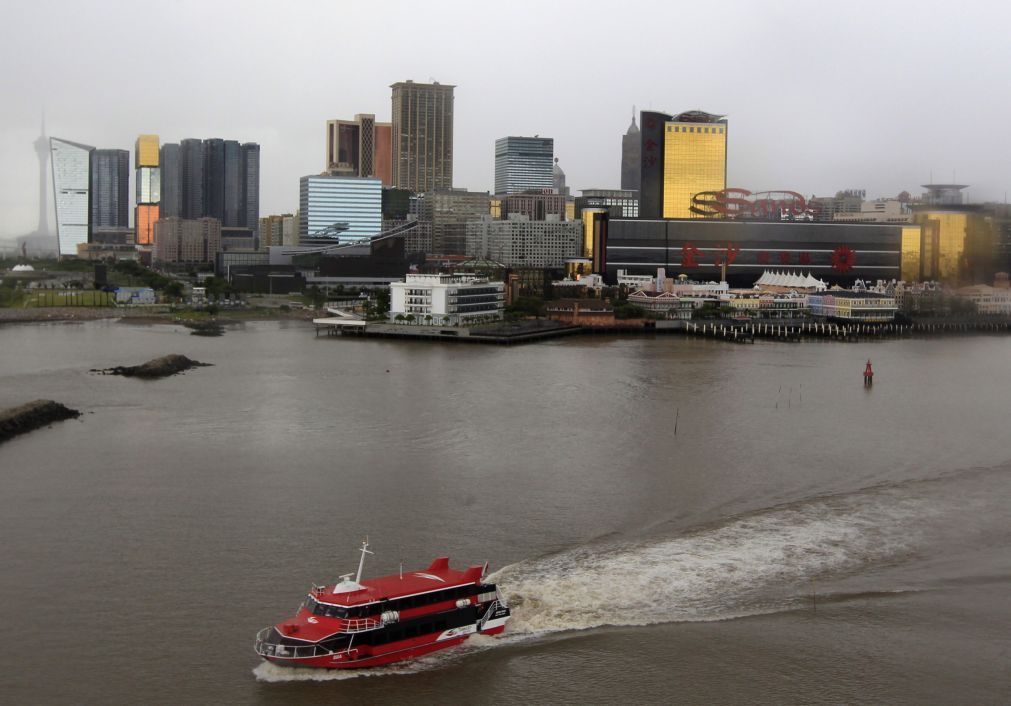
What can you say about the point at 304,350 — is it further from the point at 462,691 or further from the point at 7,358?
the point at 462,691

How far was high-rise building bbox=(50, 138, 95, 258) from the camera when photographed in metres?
47.5

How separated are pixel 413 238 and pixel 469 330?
96.3 ft

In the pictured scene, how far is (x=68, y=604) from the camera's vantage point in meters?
4.64

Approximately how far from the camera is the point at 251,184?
62812 mm

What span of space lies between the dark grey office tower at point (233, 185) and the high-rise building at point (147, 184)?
12.5ft

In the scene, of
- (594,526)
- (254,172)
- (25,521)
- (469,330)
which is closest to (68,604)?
(25,521)

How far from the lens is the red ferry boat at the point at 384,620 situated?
4.11m

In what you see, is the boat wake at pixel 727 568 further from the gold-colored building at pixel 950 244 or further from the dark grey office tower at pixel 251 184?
the dark grey office tower at pixel 251 184

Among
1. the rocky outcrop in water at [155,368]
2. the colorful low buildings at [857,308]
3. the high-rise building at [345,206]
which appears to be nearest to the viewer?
the rocky outcrop in water at [155,368]

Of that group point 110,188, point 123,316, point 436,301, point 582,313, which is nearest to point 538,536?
point 436,301

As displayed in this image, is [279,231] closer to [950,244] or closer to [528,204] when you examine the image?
[528,204]

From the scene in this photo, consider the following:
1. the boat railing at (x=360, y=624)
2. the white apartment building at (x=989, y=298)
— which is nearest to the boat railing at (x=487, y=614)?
the boat railing at (x=360, y=624)

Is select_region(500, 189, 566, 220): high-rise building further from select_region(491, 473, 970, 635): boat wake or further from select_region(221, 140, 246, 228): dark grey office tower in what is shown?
select_region(491, 473, 970, 635): boat wake

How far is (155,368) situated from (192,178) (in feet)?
173
